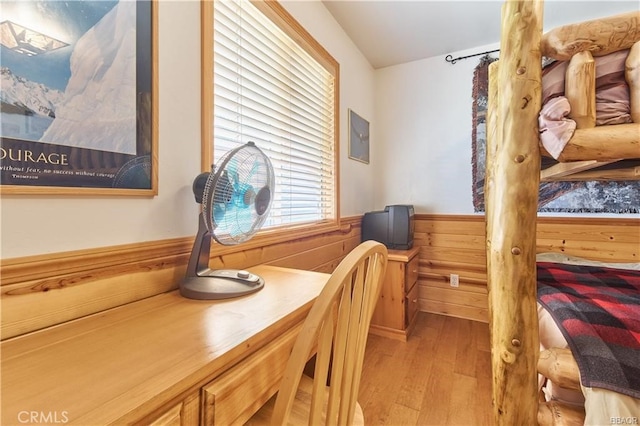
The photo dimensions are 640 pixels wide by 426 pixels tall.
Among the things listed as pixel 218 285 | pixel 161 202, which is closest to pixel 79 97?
pixel 161 202

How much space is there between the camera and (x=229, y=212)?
0.83 metres

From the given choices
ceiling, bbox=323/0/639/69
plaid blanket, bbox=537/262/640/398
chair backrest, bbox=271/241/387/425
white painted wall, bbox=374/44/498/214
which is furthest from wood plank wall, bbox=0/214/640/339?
ceiling, bbox=323/0/639/69

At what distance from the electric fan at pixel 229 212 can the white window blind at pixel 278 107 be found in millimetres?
343

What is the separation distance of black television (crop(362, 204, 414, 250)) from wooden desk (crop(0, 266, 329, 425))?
1.68 meters

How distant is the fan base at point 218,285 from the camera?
816 millimetres

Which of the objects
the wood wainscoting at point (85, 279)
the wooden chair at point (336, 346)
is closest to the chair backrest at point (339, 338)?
the wooden chair at point (336, 346)

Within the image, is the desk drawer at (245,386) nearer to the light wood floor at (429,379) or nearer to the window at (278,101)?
the window at (278,101)

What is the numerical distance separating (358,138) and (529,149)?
Result: 188 cm

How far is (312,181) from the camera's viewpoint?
186 centimetres

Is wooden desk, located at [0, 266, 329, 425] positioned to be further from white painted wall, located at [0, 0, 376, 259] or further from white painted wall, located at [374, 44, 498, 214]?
white painted wall, located at [374, 44, 498, 214]

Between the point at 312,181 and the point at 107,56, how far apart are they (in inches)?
48.8

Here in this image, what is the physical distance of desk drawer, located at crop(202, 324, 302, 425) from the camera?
0.50 meters

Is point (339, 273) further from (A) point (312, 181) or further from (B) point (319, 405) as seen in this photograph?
(A) point (312, 181)

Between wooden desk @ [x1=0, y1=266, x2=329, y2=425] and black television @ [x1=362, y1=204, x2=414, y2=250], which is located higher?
black television @ [x1=362, y1=204, x2=414, y2=250]
